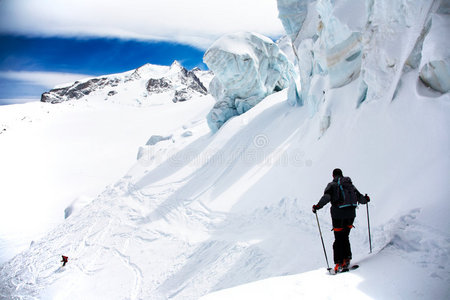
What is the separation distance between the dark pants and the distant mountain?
77487 millimetres

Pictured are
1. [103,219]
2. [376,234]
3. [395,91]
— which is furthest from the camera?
[103,219]

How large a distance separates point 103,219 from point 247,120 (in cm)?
946

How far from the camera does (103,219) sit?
15.0 meters

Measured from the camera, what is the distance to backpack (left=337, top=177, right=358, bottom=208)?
174 inches

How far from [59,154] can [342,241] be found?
38.9m

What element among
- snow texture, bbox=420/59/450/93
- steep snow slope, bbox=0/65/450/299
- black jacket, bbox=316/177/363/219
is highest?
snow texture, bbox=420/59/450/93

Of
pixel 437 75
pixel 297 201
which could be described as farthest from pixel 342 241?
pixel 297 201

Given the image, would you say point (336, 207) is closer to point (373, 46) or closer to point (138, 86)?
point (373, 46)

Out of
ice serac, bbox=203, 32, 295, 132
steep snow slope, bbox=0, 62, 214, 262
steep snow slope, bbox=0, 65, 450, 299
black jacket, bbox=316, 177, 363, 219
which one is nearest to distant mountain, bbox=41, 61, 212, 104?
steep snow slope, bbox=0, 62, 214, 262

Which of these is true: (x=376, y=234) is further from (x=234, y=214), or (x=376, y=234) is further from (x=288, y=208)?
(x=234, y=214)

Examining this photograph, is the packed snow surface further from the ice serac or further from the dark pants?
the ice serac

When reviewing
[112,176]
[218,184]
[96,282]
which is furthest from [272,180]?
[112,176]

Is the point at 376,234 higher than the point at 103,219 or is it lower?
higher

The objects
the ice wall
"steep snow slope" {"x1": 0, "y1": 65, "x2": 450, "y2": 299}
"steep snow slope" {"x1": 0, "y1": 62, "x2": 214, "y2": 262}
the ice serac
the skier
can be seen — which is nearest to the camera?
the skier
